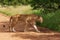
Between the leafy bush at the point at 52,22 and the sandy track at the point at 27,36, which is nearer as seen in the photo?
the sandy track at the point at 27,36

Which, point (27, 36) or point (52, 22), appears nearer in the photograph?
point (27, 36)

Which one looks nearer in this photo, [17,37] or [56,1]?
[17,37]

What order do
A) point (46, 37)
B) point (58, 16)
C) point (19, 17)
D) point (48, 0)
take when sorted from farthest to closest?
point (58, 16)
point (48, 0)
point (19, 17)
point (46, 37)

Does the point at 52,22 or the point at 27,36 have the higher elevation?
the point at 52,22

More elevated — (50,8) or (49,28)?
(50,8)

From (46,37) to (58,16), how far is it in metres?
6.13

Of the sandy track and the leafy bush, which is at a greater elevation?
the leafy bush

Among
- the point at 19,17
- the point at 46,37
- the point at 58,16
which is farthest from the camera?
the point at 58,16

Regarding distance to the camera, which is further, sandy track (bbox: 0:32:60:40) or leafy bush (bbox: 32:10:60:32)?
leafy bush (bbox: 32:10:60:32)

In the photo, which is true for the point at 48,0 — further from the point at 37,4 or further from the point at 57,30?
the point at 57,30

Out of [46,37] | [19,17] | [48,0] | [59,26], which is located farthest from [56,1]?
[46,37]

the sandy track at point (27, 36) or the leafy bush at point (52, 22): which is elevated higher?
the leafy bush at point (52, 22)

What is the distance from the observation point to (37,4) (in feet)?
58.9

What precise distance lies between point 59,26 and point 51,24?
93cm
